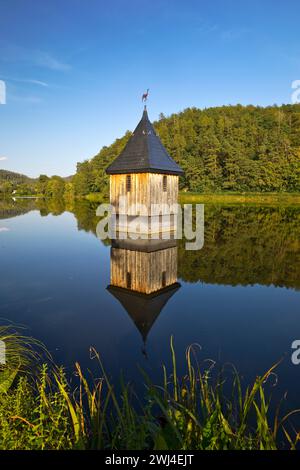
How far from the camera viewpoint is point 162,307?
7.36 meters

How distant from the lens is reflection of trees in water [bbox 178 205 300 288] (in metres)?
10.1

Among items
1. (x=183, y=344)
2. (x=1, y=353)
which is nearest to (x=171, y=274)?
(x=183, y=344)

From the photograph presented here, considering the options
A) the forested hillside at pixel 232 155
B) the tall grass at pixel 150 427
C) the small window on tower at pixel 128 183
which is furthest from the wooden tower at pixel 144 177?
the forested hillside at pixel 232 155

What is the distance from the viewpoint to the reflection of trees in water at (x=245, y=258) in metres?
10.1

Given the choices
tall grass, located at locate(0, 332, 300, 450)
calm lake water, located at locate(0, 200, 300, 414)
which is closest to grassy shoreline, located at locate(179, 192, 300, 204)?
calm lake water, located at locate(0, 200, 300, 414)

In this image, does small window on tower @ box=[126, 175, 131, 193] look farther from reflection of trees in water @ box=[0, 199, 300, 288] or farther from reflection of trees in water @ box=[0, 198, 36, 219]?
reflection of trees in water @ box=[0, 198, 36, 219]

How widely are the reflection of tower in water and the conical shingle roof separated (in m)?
4.42

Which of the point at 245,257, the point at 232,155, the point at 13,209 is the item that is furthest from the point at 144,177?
the point at 232,155

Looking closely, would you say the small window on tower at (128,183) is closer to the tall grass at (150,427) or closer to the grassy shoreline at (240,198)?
the tall grass at (150,427)

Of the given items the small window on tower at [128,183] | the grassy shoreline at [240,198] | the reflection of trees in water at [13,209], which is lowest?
the reflection of trees in water at [13,209]

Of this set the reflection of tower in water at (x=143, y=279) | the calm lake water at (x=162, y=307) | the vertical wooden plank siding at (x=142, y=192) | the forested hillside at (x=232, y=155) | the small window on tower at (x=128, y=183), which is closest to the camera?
the calm lake water at (x=162, y=307)

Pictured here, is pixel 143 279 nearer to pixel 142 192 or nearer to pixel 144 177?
pixel 142 192

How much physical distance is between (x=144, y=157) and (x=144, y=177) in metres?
1.16

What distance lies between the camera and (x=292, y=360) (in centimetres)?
517
